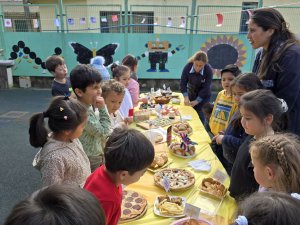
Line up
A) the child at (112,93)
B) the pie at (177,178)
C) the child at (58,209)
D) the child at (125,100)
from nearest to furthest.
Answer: the child at (58,209) < the pie at (177,178) < the child at (112,93) < the child at (125,100)

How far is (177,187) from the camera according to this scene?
182 centimetres

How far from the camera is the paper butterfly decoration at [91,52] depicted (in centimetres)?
755

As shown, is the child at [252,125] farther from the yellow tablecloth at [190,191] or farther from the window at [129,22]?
the window at [129,22]

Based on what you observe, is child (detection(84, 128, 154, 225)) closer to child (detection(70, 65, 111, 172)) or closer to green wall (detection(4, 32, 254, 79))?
child (detection(70, 65, 111, 172))

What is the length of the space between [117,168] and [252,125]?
1051 millimetres

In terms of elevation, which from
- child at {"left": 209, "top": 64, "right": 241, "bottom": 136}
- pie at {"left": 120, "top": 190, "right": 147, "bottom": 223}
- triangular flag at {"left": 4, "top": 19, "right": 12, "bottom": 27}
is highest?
triangular flag at {"left": 4, "top": 19, "right": 12, "bottom": 27}

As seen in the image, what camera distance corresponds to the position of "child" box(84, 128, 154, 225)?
1315mm

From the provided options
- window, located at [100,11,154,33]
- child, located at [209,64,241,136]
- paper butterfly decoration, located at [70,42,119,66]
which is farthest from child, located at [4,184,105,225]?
window, located at [100,11,154,33]

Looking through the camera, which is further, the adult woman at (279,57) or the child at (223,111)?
the child at (223,111)

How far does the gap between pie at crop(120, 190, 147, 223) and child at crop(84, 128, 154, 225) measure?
18 centimetres

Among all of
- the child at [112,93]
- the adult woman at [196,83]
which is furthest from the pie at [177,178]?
the adult woman at [196,83]

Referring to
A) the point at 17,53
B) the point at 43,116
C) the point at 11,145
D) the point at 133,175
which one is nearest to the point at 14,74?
the point at 17,53

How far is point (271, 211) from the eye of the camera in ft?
2.79

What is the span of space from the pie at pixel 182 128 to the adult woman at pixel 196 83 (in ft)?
3.91
